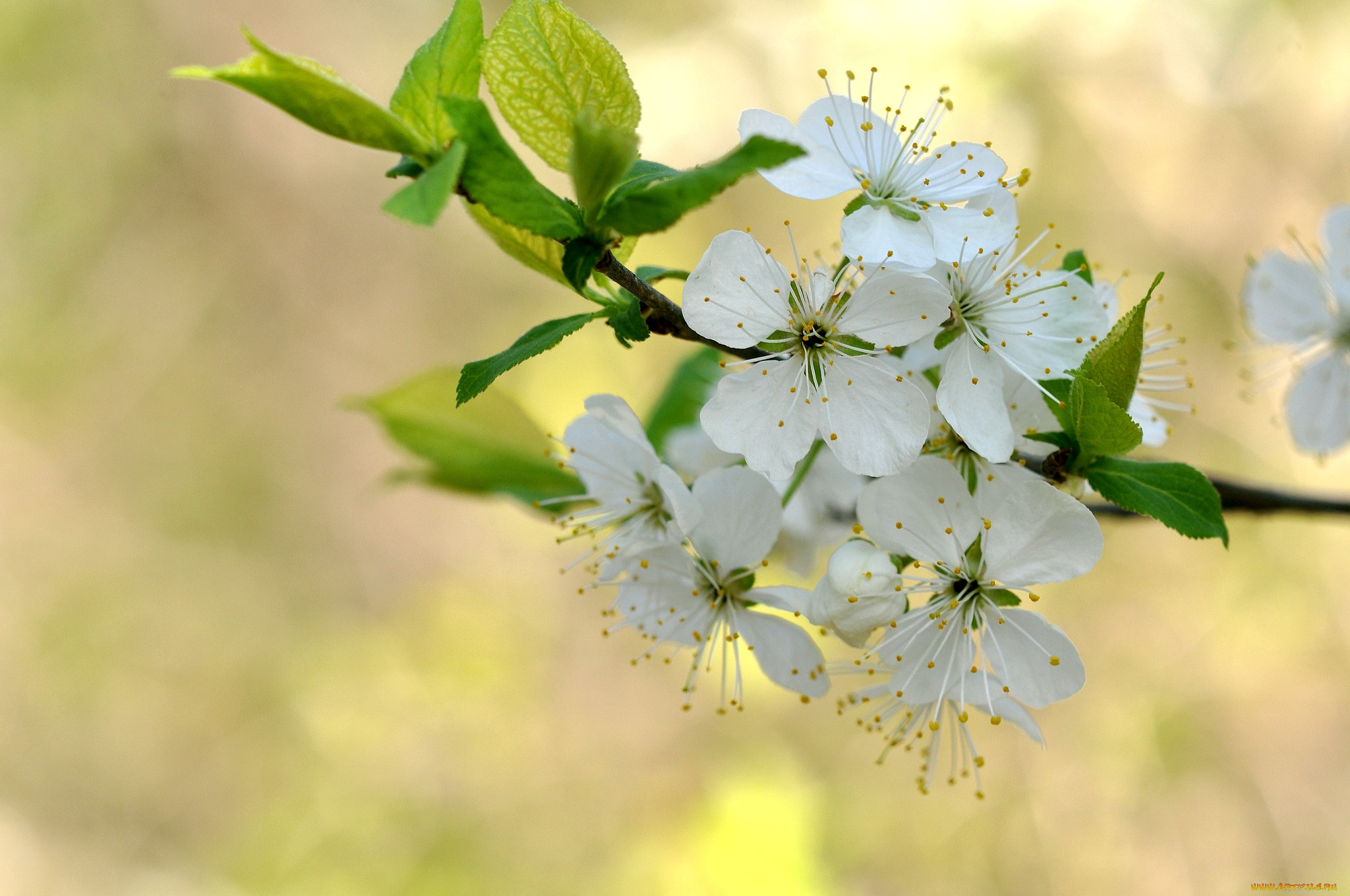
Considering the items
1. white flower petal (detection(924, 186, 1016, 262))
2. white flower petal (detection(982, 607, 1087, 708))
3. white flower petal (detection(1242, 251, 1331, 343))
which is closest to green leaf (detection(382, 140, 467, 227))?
white flower petal (detection(924, 186, 1016, 262))

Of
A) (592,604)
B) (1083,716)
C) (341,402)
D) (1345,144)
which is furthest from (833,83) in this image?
(341,402)

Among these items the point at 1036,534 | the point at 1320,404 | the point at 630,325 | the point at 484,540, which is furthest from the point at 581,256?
the point at 484,540

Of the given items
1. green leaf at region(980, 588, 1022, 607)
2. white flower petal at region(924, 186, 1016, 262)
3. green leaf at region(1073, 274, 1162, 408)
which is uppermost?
white flower petal at region(924, 186, 1016, 262)

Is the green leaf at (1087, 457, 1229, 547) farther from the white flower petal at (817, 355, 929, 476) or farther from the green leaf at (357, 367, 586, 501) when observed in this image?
the green leaf at (357, 367, 586, 501)

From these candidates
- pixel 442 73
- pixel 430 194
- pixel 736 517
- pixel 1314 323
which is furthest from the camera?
pixel 1314 323

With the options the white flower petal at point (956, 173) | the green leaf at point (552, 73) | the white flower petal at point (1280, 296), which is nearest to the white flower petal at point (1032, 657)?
the white flower petal at point (956, 173)

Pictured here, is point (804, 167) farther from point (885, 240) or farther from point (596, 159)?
point (596, 159)
